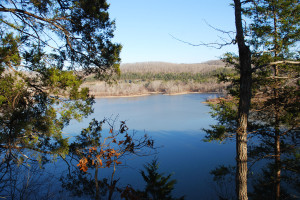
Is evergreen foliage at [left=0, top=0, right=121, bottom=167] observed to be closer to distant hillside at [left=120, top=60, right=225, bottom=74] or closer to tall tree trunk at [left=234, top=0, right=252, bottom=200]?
tall tree trunk at [left=234, top=0, right=252, bottom=200]

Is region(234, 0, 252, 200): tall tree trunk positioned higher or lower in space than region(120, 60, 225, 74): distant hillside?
lower

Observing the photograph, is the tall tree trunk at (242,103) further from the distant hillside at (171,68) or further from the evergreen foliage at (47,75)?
the distant hillside at (171,68)

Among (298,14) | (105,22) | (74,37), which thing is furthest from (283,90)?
(74,37)

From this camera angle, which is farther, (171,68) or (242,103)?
(171,68)

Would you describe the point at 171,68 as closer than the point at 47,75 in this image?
No

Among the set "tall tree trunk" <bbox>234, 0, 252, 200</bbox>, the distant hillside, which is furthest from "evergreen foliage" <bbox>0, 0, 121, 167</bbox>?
the distant hillside

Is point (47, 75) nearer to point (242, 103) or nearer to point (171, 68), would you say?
point (242, 103)

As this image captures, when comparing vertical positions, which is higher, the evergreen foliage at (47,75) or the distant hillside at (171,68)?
the distant hillside at (171,68)

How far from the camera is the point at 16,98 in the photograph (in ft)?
8.08

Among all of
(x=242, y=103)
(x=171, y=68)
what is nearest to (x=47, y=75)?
(x=242, y=103)

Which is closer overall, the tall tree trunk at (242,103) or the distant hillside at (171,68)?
the tall tree trunk at (242,103)

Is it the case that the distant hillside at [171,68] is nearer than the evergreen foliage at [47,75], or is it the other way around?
the evergreen foliage at [47,75]

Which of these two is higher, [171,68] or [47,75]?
[171,68]

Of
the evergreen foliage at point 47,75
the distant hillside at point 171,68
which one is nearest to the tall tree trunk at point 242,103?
the evergreen foliage at point 47,75
